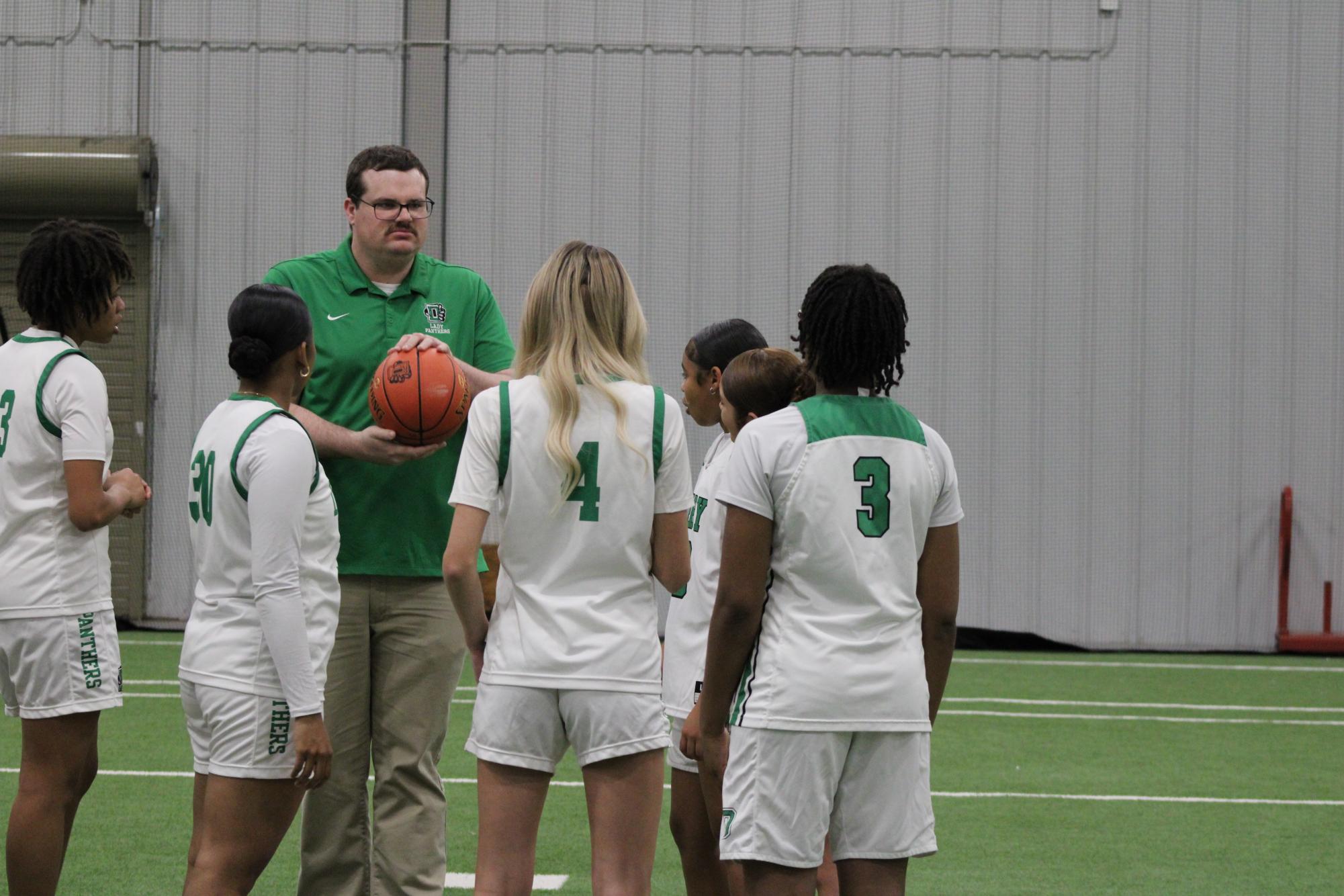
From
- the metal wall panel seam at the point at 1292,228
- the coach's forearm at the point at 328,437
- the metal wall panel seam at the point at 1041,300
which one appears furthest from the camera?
the metal wall panel seam at the point at 1041,300

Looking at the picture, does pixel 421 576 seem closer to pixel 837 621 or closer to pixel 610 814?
pixel 610 814

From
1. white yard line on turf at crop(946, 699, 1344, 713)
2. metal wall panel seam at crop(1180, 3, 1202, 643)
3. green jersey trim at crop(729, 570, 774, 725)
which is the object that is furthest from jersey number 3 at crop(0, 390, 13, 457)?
metal wall panel seam at crop(1180, 3, 1202, 643)

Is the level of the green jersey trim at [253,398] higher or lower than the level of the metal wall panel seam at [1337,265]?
lower

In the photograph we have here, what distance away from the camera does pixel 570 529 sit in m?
2.61

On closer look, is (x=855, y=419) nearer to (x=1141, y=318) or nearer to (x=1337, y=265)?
(x=1141, y=318)

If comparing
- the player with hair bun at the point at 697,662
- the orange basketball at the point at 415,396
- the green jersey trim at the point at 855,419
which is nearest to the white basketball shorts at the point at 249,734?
the orange basketball at the point at 415,396

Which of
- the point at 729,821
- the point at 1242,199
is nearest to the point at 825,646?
the point at 729,821

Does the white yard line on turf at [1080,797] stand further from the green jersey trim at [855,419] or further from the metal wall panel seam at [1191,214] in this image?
the metal wall panel seam at [1191,214]

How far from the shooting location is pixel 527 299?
111 inches

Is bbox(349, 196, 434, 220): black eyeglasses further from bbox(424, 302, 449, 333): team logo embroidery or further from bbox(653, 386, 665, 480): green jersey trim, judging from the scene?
bbox(653, 386, 665, 480): green jersey trim

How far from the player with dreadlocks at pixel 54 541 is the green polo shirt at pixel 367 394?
1.56 ft

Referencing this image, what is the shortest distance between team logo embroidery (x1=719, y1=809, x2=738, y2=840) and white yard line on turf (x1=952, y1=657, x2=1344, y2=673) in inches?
273

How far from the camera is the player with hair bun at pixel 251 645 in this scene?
8.47ft

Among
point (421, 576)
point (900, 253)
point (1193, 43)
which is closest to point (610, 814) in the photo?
point (421, 576)
